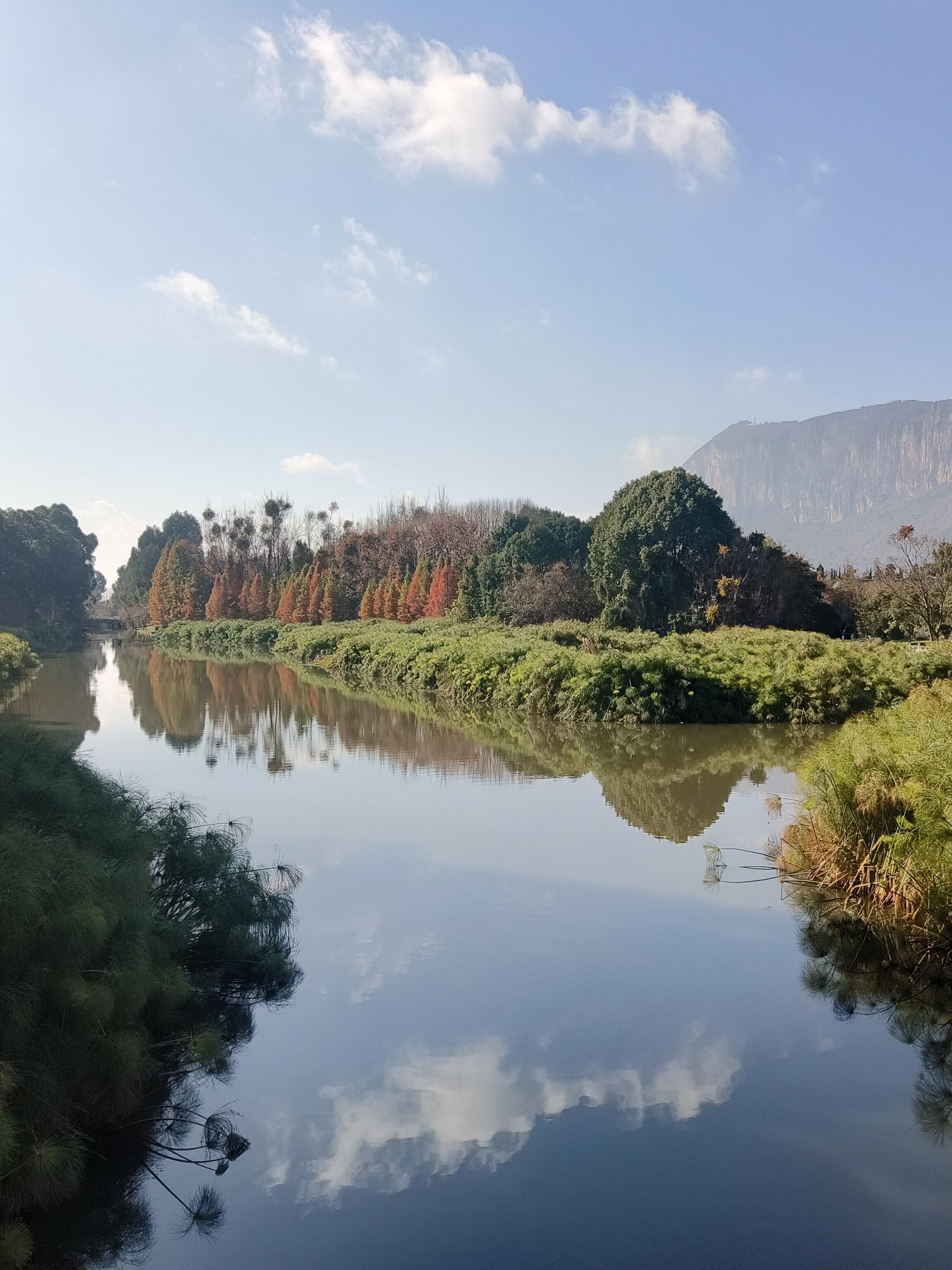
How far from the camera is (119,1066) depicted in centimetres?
436

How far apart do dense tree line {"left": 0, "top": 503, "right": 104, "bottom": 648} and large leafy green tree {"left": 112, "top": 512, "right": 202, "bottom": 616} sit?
20.6 m

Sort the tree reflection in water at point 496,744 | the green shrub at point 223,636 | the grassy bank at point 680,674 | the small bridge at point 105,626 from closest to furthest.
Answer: the tree reflection in water at point 496,744, the grassy bank at point 680,674, the green shrub at point 223,636, the small bridge at point 105,626

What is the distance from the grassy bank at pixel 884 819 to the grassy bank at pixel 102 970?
13.8 feet

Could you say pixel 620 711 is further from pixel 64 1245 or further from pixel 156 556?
pixel 156 556

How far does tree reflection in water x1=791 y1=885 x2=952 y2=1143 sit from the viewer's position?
520cm

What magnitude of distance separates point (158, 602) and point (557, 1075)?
65943 millimetres

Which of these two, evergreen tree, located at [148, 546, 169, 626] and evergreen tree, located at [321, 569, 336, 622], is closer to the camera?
evergreen tree, located at [321, 569, 336, 622]

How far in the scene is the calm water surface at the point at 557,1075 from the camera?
13.0ft

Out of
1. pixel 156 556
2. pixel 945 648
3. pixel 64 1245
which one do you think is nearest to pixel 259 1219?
pixel 64 1245

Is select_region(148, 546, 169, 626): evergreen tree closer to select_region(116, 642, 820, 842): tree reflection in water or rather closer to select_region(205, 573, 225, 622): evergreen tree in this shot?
select_region(205, 573, 225, 622): evergreen tree

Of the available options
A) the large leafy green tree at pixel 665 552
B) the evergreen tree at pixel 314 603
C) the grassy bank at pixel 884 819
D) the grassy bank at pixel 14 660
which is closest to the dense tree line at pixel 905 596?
the large leafy green tree at pixel 665 552

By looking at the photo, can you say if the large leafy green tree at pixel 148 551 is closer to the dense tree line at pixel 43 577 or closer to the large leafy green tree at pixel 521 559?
the dense tree line at pixel 43 577

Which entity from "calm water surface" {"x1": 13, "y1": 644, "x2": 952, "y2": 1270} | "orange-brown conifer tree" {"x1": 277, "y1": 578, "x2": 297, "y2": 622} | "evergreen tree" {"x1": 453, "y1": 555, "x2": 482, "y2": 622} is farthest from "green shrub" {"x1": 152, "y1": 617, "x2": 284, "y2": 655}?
"calm water surface" {"x1": 13, "y1": 644, "x2": 952, "y2": 1270}

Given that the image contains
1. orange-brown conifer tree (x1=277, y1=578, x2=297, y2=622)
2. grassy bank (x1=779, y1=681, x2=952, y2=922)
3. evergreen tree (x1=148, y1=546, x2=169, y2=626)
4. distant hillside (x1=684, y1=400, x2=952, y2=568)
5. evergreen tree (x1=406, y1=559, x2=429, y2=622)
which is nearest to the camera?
grassy bank (x1=779, y1=681, x2=952, y2=922)
